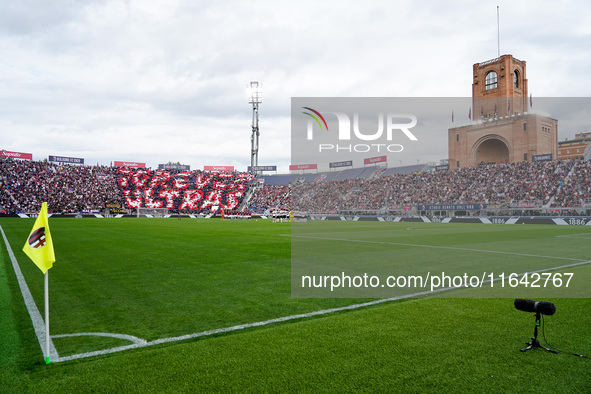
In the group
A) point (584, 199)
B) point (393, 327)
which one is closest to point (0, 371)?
point (393, 327)

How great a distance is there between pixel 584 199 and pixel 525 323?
41.0 m

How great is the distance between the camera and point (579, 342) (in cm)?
445

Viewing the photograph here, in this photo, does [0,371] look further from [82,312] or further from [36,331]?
[82,312]

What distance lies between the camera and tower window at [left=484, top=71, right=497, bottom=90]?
60375mm

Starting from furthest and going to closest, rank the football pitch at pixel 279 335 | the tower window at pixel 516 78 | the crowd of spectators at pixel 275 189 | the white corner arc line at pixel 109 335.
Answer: the tower window at pixel 516 78, the crowd of spectators at pixel 275 189, the white corner arc line at pixel 109 335, the football pitch at pixel 279 335

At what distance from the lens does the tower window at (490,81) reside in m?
60.4

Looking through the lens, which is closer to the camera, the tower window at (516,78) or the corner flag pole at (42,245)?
the corner flag pole at (42,245)

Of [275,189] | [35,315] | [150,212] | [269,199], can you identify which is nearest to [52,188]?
[150,212]

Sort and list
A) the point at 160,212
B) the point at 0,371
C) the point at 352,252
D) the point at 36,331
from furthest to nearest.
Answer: the point at 160,212 → the point at 352,252 → the point at 36,331 → the point at 0,371

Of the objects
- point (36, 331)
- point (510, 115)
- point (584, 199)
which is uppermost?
point (510, 115)

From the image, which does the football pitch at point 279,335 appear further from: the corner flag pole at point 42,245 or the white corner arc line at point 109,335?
the corner flag pole at point 42,245

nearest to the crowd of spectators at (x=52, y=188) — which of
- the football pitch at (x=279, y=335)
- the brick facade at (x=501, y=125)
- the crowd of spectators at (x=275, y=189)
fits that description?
the crowd of spectators at (x=275, y=189)

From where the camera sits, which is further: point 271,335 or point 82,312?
point 82,312

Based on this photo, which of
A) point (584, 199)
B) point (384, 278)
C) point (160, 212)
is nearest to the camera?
point (384, 278)
